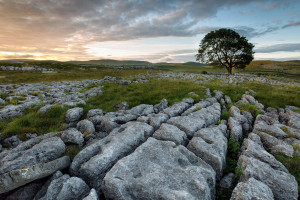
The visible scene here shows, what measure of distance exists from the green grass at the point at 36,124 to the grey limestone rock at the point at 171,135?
688cm

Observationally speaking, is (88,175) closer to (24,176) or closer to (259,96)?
(24,176)

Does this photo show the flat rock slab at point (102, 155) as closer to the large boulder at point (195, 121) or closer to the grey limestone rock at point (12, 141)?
the large boulder at point (195, 121)

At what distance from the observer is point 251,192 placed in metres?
4.41

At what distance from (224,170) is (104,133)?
22.1 feet

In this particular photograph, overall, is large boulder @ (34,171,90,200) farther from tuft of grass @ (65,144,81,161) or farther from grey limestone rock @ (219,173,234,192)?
grey limestone rock @ (219,173,234,192)

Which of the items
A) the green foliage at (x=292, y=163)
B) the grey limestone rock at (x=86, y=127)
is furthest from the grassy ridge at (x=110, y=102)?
the green foliage at (x=292, y=163)

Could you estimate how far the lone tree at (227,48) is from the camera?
48.7m

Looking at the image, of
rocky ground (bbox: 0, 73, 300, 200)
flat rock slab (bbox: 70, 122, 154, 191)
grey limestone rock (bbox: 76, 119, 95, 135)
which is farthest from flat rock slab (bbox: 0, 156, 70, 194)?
grey limestone rock (bbox: 76, 119, 95, 135)

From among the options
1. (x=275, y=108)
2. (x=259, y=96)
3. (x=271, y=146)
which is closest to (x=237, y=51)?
(x=259, y=96)

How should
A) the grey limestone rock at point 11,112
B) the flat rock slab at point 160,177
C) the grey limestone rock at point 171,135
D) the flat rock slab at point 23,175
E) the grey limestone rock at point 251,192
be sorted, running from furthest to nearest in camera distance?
the grey limestone rock at point 11,112 < the grey limestone rock at point 171,135 < the flat rock slab at point 23,175 < the flat rock slab at point 160,177 < the grey limestone rock at point 251,192

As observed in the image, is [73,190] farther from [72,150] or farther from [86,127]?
[86,127]

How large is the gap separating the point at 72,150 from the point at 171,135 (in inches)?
197

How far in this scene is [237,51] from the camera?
50000 mm

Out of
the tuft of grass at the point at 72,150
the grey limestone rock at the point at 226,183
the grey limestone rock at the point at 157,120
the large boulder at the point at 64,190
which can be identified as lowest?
the grey limestone rock at the point at 226,183
